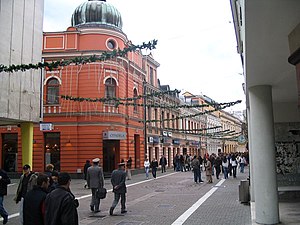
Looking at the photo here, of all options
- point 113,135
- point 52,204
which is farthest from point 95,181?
point 113,135

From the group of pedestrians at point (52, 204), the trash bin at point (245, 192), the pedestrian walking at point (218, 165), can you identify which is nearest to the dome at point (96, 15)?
the pedestrian walking at point (218, 165)

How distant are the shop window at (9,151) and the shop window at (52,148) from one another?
271 centimetres

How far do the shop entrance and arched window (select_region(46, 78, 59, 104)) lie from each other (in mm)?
5420

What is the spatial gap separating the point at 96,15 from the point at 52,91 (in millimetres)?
8157

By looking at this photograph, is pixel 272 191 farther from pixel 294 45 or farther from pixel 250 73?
pixel 294 45

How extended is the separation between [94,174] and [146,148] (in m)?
24.1

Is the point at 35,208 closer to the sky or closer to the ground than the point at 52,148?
closer to the ground

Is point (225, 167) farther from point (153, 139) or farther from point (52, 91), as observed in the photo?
point (52, 91)

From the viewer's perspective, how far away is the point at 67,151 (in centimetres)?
2845

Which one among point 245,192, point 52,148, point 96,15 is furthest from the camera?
point 96,15

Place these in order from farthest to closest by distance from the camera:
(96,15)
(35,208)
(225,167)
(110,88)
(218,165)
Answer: (96,15) → (110,88) → (218,165) → (225,167) → (35,208)

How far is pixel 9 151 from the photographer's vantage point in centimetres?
2980

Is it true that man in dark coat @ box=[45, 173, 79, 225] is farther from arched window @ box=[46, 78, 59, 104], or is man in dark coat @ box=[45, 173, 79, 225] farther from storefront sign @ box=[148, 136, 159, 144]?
storefront sign @ box=[148, 136, 159, 144]

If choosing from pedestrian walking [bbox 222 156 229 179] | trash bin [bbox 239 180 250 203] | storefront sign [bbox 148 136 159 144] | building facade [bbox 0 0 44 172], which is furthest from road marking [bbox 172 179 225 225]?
storefront sign [bbox 148 136 159 144]
